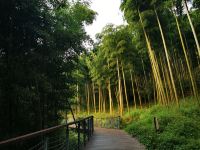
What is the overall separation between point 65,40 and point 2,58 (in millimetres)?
1938

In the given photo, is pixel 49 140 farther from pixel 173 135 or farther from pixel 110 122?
pixel 110 122

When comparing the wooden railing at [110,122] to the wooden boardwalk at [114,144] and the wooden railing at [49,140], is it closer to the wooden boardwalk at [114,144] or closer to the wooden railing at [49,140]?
the wooden boardwalk at [114,144]

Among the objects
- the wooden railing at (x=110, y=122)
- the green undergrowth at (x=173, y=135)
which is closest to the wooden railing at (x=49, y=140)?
the green undergrowth at (x=173, y=135)

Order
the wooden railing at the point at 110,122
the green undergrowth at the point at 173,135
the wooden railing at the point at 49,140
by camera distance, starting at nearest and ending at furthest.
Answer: the wooden railing at the point at 49,140
the green undergrowth at the point at 173,135
the wooden railing at the point at 110,122

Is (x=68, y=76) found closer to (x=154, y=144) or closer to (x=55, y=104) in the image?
(x=55, y=104)

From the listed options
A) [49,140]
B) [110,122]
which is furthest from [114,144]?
[110,122]

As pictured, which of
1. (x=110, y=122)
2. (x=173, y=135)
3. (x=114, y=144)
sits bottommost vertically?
(x=114, y=144)

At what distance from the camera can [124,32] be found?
1858 centimetres

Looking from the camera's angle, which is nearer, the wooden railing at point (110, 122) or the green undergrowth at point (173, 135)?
the green undergrowth at point (173, 135)

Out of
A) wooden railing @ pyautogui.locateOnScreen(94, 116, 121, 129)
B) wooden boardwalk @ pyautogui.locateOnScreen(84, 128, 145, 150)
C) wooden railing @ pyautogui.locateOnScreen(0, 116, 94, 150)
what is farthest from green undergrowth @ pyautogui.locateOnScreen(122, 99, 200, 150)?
wooden railing @ pyautogui.locateOnScreen(94, 116, 121, 129)

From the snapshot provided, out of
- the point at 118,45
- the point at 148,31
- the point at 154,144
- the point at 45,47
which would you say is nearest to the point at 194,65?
the point at 118,45

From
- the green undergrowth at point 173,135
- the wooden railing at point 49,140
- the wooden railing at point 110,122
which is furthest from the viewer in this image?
the wooden railing at point 110,122

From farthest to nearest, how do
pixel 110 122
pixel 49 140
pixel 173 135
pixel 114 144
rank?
1. pixel 110 122
2. pixel 173 135
3. pixel 114 144
4. pixel 49 140

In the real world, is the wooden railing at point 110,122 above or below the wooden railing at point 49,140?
above
